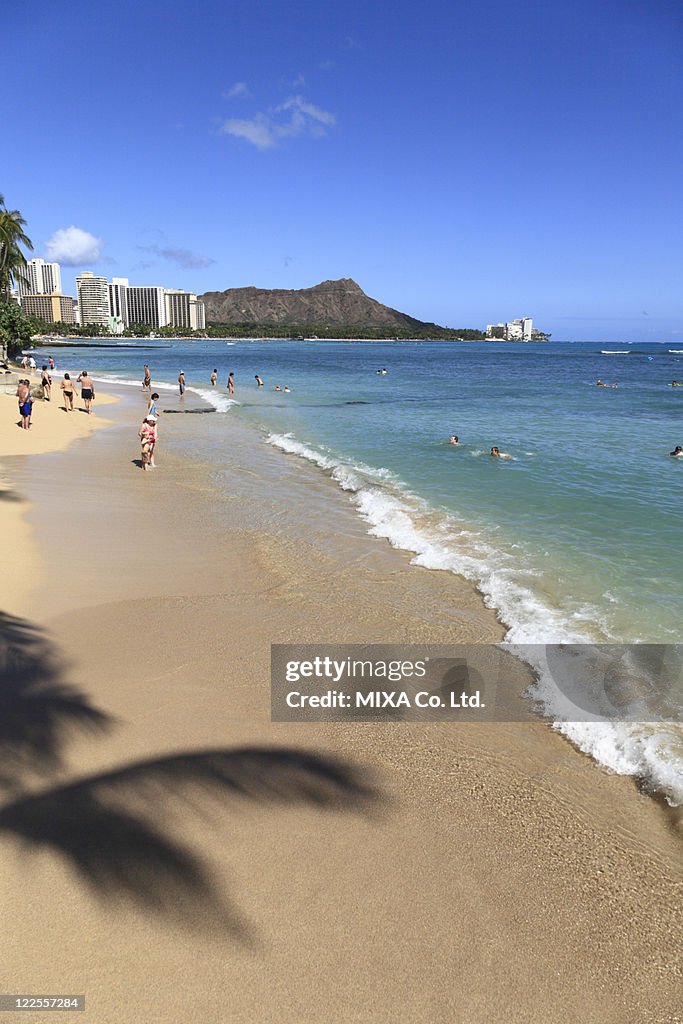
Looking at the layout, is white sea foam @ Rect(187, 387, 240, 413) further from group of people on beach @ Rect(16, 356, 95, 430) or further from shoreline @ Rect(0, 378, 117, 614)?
group of people on beach @ Rect(16, 356, 95, 430)

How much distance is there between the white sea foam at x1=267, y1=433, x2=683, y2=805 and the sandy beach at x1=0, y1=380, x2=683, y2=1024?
21 cm

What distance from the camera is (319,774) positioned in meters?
4.02

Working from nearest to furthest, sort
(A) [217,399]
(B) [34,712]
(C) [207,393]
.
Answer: (B) [34,712] → (A) [217,399] → (C) [207,393]

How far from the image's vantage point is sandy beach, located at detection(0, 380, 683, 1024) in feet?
8.84

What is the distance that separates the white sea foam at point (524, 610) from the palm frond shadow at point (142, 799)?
185 centimetres

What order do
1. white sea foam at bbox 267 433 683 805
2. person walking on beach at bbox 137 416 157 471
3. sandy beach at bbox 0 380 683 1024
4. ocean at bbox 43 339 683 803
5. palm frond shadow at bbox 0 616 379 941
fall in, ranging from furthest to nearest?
person walking on beach at bbox 137 416 157 471, ocean at bbox 43 339 683 803, white sea foam at bbox 267 433 683 805, palm frond shadow at bbox 0 616 379 941, sandy beach at bbox 0 380 683 1024

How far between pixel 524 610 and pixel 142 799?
444 cm

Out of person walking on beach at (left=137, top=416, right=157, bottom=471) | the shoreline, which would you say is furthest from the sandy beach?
person walking on beach at (left=137, top=416, right=157, bottom=471)

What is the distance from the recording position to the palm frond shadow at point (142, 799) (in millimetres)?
3105

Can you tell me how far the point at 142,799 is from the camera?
3.70 m

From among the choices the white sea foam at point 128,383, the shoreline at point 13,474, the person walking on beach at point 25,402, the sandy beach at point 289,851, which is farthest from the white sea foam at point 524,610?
the white sea foam at point 128,383

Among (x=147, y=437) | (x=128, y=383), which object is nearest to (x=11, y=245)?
(x=128, y=383)

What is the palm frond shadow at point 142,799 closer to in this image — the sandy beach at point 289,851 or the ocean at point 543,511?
the sandy beach at point 289,851

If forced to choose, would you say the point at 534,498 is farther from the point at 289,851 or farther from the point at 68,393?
the point at 68,393
